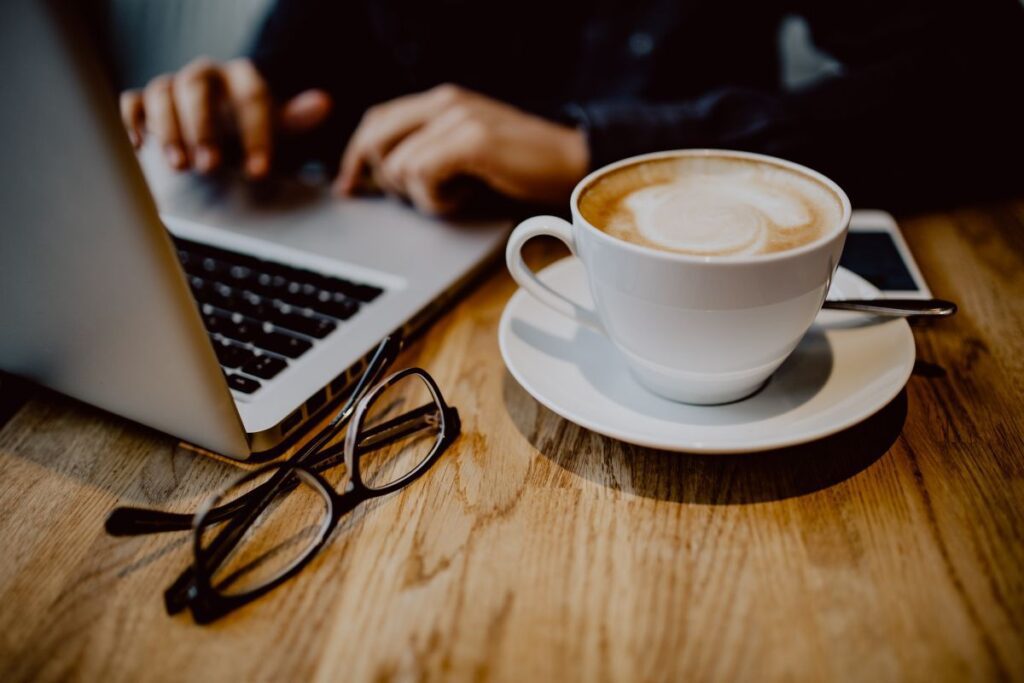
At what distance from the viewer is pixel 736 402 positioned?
0.47 metres

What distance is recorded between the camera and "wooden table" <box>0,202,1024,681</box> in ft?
1.11

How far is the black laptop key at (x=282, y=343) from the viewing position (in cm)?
53

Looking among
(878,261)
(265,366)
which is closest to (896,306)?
(878,261)

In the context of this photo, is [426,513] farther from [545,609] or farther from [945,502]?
[945,502]

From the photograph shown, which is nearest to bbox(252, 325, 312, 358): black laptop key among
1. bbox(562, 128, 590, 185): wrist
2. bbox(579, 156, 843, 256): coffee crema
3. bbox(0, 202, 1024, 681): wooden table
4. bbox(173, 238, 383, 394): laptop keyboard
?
bbox(173, 238, 383, 394): laptop keyboard

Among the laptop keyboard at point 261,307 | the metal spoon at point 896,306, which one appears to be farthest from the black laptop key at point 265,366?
the metal spoon at point 896,306

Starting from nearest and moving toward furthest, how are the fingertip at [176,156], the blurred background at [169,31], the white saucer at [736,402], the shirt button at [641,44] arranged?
the white saucer at [736,402] → the fingertip at [176,156] → the shirt button at [641,44] → the blurred background at [169,31]

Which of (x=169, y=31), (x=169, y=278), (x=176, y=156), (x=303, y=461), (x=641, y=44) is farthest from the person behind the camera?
(x=169, y=31)

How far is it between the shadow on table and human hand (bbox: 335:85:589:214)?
39cm

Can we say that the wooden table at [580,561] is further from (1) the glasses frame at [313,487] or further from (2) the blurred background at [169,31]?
(2) the blurred background at [169,31]

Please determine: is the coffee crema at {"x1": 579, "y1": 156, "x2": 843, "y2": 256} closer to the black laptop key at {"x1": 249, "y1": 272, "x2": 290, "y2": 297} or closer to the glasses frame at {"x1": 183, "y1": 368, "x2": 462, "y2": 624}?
the glasses frame at {"x1": 183, "y1": 368, "x2": 462, "y2": 624}

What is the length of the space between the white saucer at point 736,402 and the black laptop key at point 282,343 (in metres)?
0.16

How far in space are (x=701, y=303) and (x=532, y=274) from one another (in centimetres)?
15

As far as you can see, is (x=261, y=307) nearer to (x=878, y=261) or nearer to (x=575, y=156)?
(x=575, y=156)
